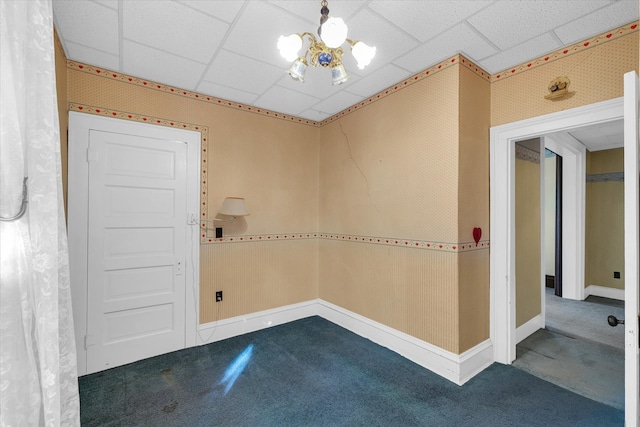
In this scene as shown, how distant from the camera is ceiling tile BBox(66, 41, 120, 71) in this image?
220 cm

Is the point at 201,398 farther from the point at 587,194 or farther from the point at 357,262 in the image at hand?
the point at 587,194

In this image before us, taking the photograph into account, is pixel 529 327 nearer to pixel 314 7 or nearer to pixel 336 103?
pixel 336 103

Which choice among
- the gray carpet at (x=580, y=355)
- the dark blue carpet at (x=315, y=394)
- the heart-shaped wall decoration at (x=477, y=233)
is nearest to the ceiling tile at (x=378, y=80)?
the heart-shaped wall decoration at (x=477, y=233)

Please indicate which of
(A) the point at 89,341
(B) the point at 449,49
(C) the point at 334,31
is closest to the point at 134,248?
(A) the point at 89,341

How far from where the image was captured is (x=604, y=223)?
15.6ft

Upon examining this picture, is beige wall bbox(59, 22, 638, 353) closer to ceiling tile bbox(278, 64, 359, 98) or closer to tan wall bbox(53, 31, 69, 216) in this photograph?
tan wall bbox(53, 31, 69, 216)

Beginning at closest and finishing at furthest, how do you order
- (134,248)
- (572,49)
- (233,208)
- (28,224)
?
(28,224)
(572,49)
(134,248)
(233,208)

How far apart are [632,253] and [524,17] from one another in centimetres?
154

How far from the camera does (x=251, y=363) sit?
2.59m

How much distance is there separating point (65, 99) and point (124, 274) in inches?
60.1

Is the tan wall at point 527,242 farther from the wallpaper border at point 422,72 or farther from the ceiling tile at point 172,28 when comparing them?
the ceiling tile at point 172,28

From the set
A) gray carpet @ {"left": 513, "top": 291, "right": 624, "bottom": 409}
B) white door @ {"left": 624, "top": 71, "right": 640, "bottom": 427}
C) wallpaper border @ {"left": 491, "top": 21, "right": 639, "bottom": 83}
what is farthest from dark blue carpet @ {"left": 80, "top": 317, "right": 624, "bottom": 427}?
wallpaper border @ {"left": 491, "top": 21, "right": 639, "bottom": 83}

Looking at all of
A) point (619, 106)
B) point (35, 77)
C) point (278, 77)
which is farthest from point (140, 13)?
point (619, 106)

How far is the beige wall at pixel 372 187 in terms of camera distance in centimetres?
235
